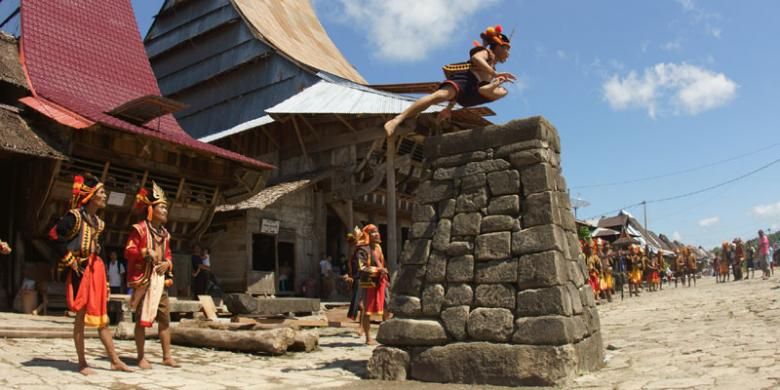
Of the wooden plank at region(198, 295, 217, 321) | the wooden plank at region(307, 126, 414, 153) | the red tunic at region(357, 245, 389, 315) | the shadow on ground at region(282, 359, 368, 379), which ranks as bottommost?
the shadow on ground at region(282, 359, 368, 379)

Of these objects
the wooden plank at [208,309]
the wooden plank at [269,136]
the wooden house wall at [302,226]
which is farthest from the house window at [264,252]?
the wooden plank at [208,309]

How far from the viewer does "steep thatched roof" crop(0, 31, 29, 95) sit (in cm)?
1162

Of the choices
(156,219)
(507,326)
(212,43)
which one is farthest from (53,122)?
(212,43)

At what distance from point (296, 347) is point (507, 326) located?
3515mm

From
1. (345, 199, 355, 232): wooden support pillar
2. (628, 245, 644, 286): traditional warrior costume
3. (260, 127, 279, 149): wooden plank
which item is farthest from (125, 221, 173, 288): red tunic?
(628, 245, 644, 286): traditional warrior costume

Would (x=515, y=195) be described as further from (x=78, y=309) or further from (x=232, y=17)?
(x=232, y=17)

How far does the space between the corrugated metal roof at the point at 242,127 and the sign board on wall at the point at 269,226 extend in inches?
133

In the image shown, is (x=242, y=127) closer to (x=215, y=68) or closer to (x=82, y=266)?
(x=215, y=68)

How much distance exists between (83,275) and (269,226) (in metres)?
10.9

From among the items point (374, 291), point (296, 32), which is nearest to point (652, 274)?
point (296, 32)

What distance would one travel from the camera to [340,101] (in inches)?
645

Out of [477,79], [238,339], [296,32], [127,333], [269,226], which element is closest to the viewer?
[477,79]

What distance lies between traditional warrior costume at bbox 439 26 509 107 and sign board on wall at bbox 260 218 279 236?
10947 millimetres

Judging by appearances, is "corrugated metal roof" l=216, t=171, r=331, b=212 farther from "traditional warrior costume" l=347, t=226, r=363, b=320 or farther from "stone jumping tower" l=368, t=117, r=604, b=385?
"stone jumping tower" l=368, t=117, r=604, b=385
